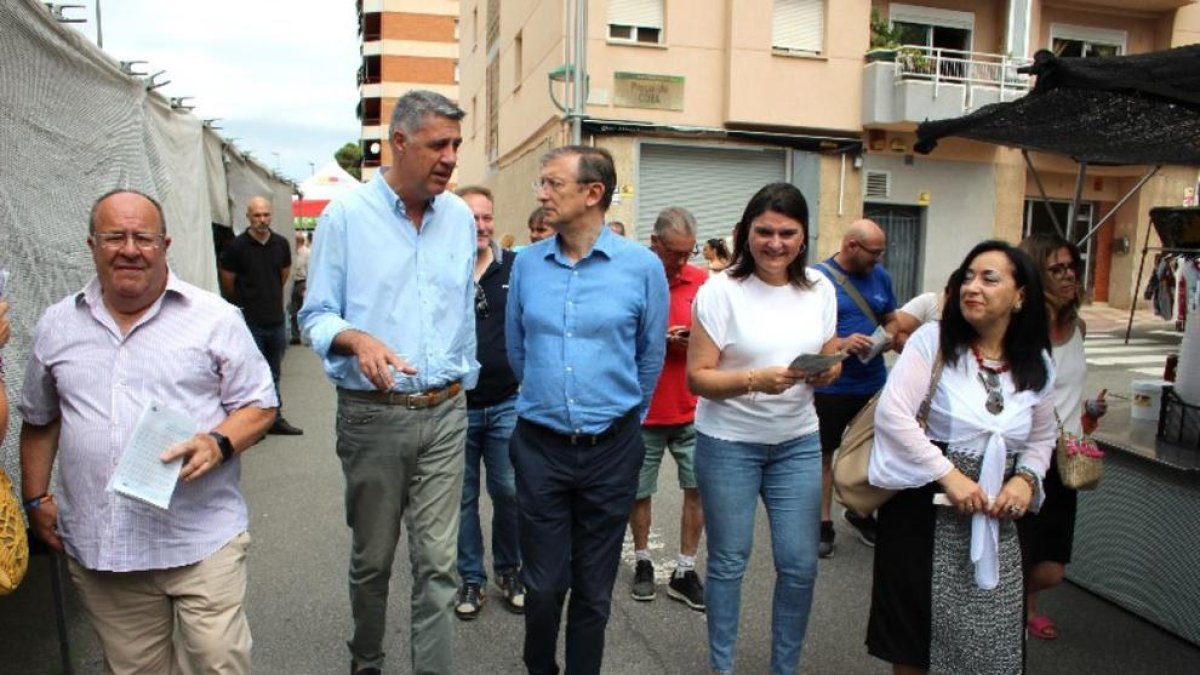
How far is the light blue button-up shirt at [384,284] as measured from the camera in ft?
10.2

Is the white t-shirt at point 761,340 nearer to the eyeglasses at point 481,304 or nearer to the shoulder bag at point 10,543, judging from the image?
the eyeglasses at point 481,304

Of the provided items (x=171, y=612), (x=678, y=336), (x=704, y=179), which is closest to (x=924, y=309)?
(x=678, y=336)

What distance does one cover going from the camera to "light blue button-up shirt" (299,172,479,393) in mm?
3104

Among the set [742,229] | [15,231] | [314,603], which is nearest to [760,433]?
[742,229]

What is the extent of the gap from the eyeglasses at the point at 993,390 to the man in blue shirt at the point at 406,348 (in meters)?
1.87

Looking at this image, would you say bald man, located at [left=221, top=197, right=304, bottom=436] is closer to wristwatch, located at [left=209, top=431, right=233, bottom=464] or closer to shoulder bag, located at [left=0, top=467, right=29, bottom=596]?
wristwatch, located at [left=209, top=431, right=233, bottom=464]

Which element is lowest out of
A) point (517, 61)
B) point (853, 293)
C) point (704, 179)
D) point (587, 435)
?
point (587, 435)

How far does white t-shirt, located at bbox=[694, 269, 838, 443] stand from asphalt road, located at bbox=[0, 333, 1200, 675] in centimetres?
115

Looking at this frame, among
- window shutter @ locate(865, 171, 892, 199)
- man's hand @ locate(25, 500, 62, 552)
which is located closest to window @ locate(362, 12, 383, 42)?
window shutter @ locate(865, 171, 892, 199)

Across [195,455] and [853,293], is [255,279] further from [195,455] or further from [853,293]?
[195,455]

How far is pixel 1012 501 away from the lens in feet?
9.49

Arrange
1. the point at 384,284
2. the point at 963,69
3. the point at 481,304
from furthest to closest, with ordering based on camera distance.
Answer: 1. the point at 963,69
2. the point at 481,304
3. the point at 384,284

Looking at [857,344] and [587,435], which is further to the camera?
[857,344]

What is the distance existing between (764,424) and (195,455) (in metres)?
1.96
